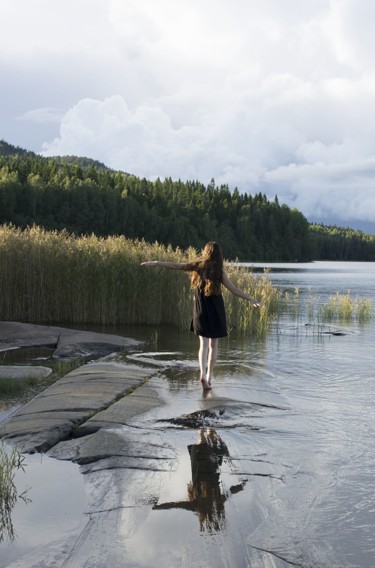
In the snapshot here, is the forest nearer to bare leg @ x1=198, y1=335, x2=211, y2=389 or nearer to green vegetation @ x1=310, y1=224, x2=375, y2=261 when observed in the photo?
green vegetation @ x1=310, y1=224, x2=375, y2=261

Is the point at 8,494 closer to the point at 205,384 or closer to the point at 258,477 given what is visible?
the point at 258,477

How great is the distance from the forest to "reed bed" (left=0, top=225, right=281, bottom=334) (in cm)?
6224

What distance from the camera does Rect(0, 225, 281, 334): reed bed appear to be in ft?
62.6

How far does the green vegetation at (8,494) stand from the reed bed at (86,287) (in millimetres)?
13058

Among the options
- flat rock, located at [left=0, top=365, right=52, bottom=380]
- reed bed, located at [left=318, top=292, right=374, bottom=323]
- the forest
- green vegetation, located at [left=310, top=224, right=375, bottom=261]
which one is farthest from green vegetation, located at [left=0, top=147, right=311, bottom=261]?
flat rock, located at [left=0, top=365, right=52, bottom=380]

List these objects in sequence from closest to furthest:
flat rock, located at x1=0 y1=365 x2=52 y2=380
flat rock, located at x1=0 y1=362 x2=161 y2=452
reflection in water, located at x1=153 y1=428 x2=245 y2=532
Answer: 1. reflection in water, located at x1=153 y1=428 x2=245 y2=532
2. flat rock, located at x1=0 y1=362 x2=161 y2=452
3. flat rock, located at x1=0 y1=365 x2=52 y2=380

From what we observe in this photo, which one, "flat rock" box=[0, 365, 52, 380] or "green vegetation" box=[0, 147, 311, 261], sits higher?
"green vegetation" box=[0, 147, 311, 261]

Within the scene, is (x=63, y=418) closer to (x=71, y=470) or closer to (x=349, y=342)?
(x=71, y=470)

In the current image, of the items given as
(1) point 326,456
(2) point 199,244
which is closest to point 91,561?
(1) point 326,456

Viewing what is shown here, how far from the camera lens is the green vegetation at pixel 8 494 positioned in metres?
4.72

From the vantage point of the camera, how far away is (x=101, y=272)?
19203mm

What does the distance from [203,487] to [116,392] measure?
3530 mm

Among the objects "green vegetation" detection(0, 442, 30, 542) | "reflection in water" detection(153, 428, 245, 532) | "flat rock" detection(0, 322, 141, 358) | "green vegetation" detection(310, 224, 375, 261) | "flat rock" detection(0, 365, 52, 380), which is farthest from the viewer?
"green vegetation" detection(310, 224, 375, 261)

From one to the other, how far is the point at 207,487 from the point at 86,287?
1418 centimetres
